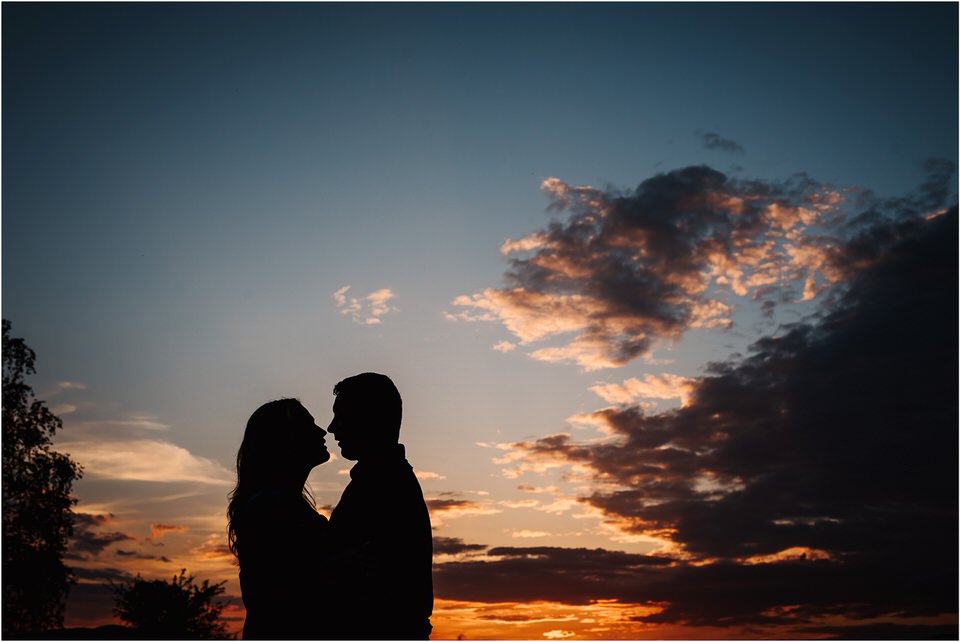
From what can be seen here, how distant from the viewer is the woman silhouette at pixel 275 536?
5336mm

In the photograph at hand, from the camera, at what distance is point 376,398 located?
6.10m

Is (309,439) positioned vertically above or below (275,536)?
above

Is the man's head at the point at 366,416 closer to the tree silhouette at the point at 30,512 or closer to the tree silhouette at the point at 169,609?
the tree silhouette at the point at 30,512

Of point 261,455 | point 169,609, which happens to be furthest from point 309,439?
point 169,609

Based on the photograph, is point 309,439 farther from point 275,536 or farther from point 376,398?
point 275,536

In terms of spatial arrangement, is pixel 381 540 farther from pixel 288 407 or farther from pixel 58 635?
pixel 58 635

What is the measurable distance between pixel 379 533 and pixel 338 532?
32 centimetres

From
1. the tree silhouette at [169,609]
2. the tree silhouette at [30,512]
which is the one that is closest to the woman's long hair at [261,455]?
the tree silhouette at [30,512]

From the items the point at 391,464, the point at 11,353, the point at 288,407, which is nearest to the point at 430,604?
the point at 391,464

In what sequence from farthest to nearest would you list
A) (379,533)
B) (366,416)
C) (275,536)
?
(366,416) → (379,533) → (275,536)

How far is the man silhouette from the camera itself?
17.7ft

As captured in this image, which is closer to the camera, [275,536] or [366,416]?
[275,536]

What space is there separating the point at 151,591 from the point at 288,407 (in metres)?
47.6

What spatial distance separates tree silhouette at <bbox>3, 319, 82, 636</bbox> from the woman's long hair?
27579mm
